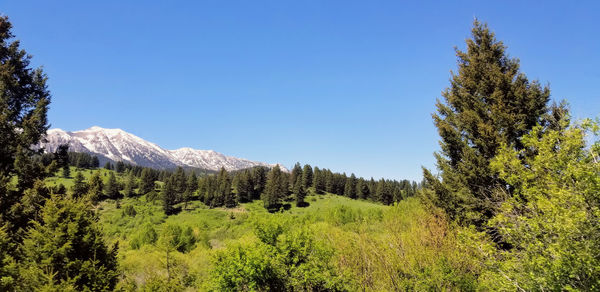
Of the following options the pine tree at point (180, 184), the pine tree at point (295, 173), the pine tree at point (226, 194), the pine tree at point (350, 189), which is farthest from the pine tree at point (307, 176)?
the pine tree at point (180, 184)

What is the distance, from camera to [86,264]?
37.4 ft

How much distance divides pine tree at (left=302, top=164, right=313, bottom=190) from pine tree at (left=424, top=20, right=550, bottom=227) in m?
108

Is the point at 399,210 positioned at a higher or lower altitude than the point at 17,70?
lower

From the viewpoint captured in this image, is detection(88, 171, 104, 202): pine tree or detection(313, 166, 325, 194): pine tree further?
detection(313, 166, 325, 194): pine tree

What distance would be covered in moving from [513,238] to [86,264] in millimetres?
17231

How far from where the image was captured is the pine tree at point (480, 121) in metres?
17.0

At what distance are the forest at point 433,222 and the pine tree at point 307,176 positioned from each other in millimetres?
102539

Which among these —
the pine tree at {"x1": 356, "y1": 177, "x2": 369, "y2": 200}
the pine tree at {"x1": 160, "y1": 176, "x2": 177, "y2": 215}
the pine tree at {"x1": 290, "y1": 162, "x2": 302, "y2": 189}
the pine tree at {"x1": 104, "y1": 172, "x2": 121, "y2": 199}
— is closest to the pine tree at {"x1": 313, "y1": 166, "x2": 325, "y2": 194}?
the pine tree at {"x1": 290, "y1": 162, "x2": 302, "y2": 189}

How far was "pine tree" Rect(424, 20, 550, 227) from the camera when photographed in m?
17.0

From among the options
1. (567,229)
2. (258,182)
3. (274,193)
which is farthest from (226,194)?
(567,229)

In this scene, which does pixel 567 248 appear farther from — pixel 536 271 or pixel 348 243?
pixel 348 243

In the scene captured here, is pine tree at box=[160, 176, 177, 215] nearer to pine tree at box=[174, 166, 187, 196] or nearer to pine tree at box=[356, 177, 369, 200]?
pine tree at box=[174, 166, 187, 196]

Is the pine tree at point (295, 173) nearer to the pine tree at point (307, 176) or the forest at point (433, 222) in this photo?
the pine tree at point (307, 176)

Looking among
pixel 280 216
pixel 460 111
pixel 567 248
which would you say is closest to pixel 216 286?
pixel 280 216
